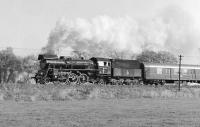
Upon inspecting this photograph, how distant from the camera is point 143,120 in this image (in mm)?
15203

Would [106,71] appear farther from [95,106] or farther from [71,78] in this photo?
[95,106]

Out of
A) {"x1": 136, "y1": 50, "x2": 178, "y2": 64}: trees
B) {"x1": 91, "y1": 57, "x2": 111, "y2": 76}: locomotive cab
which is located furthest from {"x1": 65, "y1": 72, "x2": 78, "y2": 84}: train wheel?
{"x1": 136, "y1": 50, "x2": 178, "y2": 64}: trees

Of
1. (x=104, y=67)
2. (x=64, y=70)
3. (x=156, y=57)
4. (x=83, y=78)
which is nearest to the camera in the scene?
(x=64, y=70)

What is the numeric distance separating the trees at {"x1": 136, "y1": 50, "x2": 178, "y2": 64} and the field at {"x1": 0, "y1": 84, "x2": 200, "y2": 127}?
50.6m

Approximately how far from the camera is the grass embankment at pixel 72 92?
27906 millimetres

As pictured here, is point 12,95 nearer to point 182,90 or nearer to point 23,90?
point 23,90

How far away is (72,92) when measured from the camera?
3066cm

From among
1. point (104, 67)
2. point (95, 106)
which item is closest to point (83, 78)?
point (104, 67)

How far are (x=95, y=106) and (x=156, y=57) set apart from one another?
72.6 m

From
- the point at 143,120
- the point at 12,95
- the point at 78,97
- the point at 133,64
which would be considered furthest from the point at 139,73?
the point at 143,120

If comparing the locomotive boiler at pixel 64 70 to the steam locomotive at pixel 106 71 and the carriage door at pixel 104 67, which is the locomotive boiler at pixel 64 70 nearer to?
the steam locomotive at pixel 106 71

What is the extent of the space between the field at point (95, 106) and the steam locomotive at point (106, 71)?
6476mm

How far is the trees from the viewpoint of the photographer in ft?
297

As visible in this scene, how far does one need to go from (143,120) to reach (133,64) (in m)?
31.1
